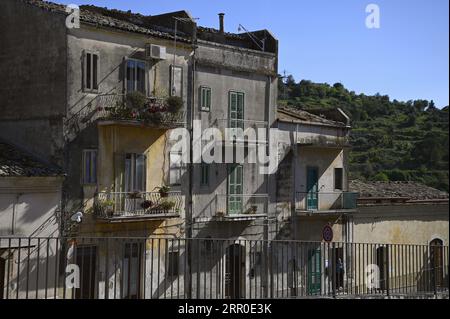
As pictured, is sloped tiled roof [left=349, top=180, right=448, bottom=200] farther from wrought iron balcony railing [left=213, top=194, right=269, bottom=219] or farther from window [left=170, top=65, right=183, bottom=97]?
window [left=170, top=65, right=183, bottom=97]

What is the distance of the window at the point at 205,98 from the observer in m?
25.3

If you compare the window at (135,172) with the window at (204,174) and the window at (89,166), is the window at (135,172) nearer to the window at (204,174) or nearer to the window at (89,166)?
the window at (89,166)

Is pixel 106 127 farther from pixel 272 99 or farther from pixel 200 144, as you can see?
pixel 272 99

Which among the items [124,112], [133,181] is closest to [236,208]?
[133,181]

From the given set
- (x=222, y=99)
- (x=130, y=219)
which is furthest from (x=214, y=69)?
(x=130, y=219)

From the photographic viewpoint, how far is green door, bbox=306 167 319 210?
1137 inches

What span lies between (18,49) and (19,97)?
160cm

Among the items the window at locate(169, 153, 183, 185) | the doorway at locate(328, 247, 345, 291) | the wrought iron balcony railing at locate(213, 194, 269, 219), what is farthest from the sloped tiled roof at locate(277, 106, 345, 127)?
the doorway at locate(328, 247, 345, 291)

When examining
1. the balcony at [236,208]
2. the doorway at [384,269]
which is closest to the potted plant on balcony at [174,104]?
the balcony at [236,208]

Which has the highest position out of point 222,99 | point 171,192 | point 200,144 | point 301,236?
point 222,99

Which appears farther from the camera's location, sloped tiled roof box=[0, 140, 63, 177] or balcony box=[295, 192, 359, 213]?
balcony box=[295, 192, 359, 213]

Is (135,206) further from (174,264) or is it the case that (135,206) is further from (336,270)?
(336,270)

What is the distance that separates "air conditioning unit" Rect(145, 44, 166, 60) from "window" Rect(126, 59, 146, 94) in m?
0.44
